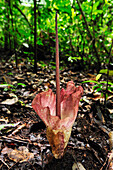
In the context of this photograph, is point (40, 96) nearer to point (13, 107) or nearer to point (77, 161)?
point (77, 161)

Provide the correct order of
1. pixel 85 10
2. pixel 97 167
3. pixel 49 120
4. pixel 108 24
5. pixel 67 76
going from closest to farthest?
pixel 49 120 → pixel 97 167 → pixel 85 10 → pixel 67 76 → pixel 108 24

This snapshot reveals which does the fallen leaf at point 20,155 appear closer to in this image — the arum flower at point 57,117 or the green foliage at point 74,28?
the arum flower at point 57,117

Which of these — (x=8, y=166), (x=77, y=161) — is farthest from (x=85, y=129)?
(x=8, y=166)

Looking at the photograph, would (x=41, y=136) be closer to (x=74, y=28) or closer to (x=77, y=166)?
(x=77, y=166)

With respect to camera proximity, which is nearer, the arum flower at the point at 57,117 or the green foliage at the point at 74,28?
the arum flower at the point at 57,117

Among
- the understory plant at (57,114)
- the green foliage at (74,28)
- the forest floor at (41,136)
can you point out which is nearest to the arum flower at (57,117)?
the understory plant at (57,114)

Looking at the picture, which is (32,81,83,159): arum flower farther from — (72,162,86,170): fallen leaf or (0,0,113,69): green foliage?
(0,0,113,69): green foliage

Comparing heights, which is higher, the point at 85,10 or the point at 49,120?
the point at 85,10

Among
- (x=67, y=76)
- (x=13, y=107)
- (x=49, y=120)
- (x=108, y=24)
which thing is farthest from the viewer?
(x=108, y=24)

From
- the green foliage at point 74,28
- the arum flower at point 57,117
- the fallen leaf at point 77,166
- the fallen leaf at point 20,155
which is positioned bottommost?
the fallen leaf at point 77,166
